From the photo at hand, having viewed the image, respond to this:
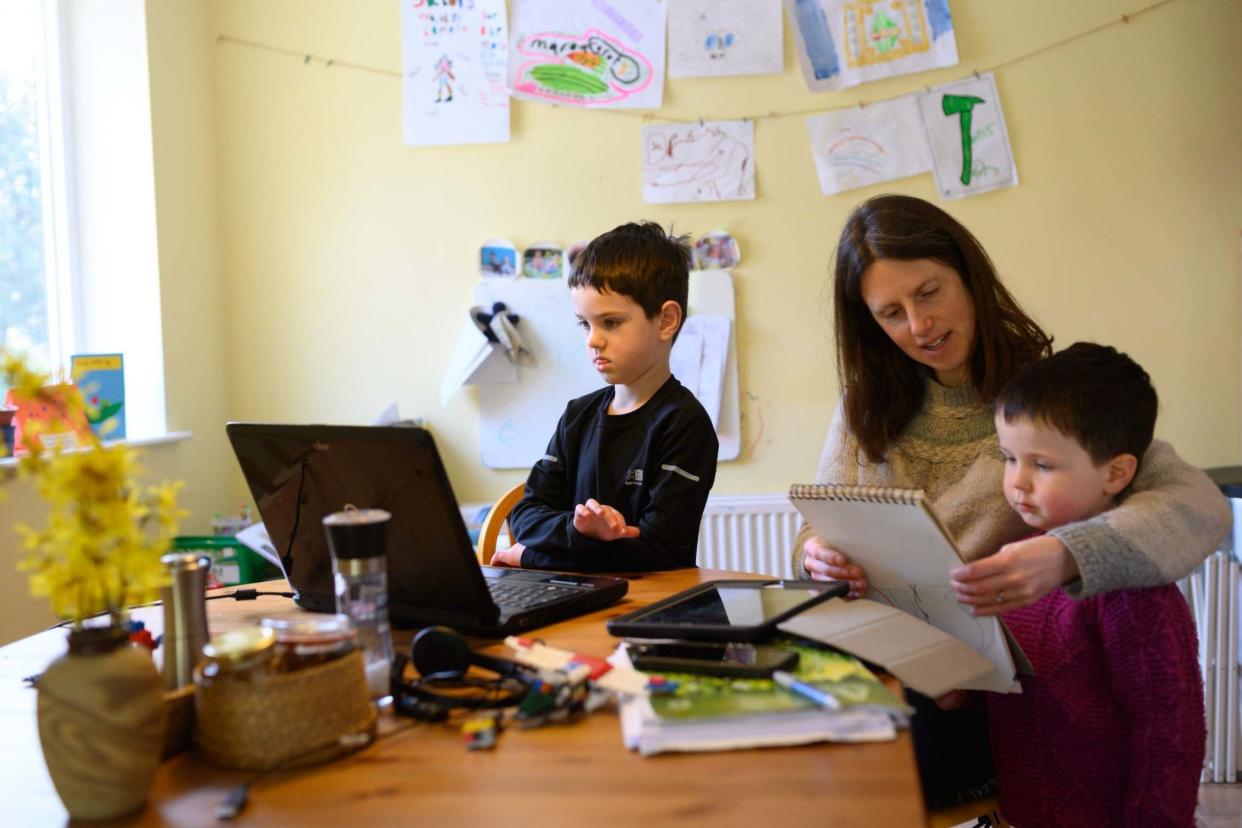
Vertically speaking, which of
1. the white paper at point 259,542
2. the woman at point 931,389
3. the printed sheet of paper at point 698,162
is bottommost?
the white paper at point 259,542

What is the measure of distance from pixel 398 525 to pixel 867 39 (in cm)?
218

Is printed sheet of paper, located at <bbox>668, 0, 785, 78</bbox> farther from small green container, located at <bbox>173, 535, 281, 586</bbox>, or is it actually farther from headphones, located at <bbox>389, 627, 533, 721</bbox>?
headphones, located at <bbox>389, 627, 533, 721</bbox>

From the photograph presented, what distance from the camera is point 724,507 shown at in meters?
2.72

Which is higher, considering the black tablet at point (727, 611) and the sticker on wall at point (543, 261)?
the sticker on wall at point (543, 261)

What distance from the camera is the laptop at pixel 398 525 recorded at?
970 mm

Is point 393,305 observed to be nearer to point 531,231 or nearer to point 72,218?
point 531,231

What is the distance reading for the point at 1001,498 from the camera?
1.30 metres

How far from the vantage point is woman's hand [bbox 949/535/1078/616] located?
3.06 feet

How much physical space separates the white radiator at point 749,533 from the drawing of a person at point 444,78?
1324 mm

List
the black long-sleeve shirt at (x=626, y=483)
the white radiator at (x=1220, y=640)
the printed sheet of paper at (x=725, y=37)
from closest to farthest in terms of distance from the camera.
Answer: the black long-sleeve shirt at (x=626, y=483)
the white radiator at (x=1220, y=640)
the printed sheet of paper at (x=725, y=37)

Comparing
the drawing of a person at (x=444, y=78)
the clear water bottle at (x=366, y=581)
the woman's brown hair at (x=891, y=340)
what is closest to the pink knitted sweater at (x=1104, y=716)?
the woman's brown hair at (x=891, y=340)

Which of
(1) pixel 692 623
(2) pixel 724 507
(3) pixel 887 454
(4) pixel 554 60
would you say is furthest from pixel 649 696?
(4) pixel 554 60

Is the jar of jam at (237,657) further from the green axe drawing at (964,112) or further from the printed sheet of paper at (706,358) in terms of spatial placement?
the green axe drawing at (964,112)

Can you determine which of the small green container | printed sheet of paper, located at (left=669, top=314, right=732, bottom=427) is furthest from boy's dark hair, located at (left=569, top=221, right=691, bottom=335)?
the small green container
